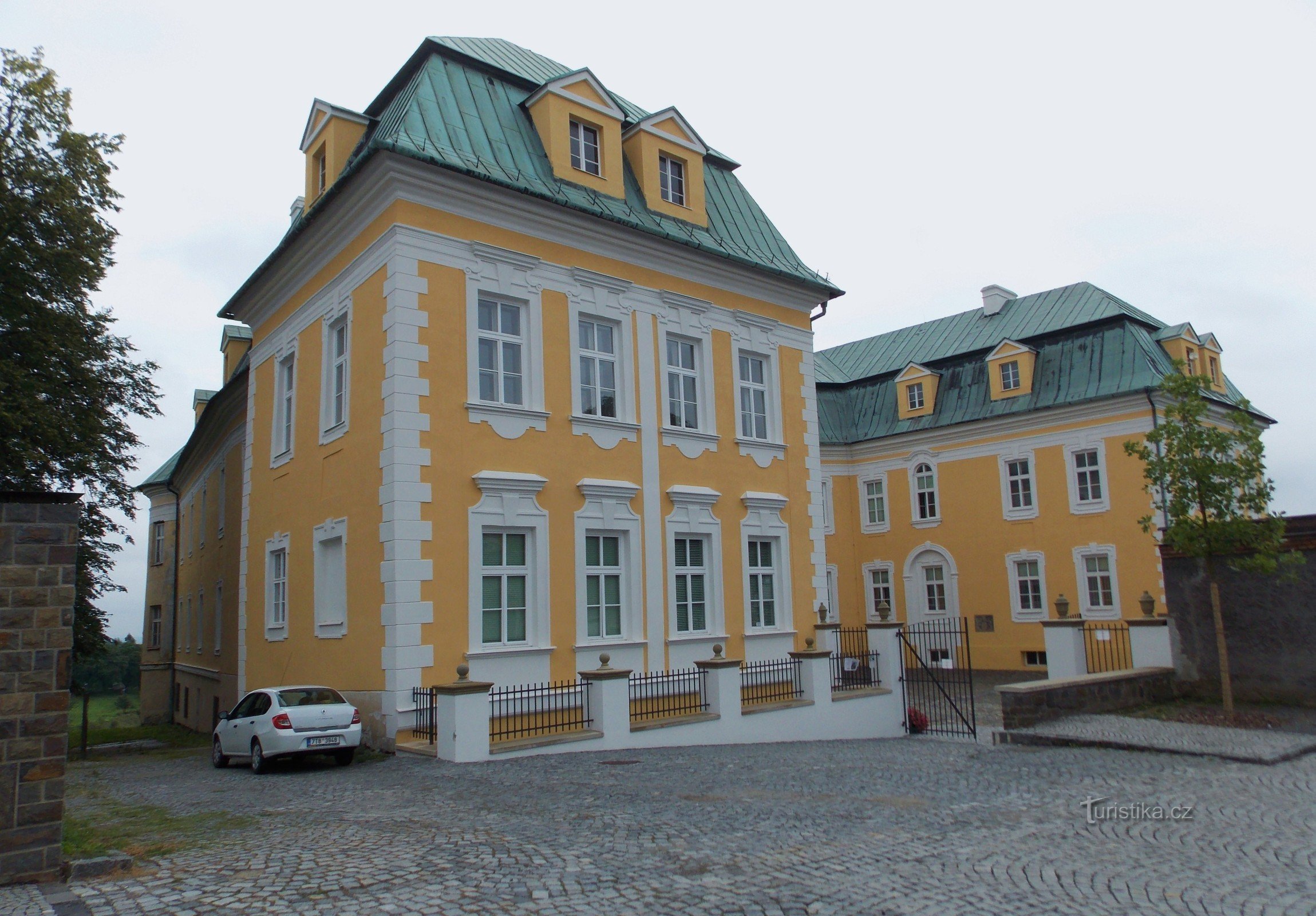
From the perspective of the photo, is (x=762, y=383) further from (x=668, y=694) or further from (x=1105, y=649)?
(x=1105, y=649)

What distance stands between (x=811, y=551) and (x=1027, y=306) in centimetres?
1904

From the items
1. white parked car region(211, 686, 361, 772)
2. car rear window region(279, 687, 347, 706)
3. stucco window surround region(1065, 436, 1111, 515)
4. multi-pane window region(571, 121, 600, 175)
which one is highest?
multi-pane window region(571, 121, 600, 175)

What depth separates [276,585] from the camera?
18.5 m

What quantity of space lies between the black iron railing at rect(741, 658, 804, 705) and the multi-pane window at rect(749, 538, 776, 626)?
4.52 feet

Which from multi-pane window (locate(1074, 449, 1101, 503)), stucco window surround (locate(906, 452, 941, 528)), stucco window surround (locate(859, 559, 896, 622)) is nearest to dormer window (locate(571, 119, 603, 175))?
multi-pane window (locate(1074, 449, 1101, 503))

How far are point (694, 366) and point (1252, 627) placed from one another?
1070cm

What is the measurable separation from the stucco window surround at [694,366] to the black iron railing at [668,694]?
4.06 meters

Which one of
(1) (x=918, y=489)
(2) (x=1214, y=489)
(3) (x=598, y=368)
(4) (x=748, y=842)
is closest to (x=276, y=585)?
(3) (x=598, y=368)

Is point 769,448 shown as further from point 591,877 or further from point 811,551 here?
point 591,877

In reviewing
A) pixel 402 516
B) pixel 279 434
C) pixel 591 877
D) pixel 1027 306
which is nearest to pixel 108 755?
pixel 279 434

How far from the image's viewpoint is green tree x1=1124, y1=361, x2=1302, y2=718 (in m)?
15.1

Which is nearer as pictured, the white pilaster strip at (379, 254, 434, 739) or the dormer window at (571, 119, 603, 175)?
the white pilaster strip at (379, 254, 434, 739)

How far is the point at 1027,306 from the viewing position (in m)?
34.5

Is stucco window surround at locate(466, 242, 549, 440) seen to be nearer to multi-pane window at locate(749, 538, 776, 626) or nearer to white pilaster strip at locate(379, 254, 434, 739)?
white pilaster strip at locate(379, 254, 434, 739)
